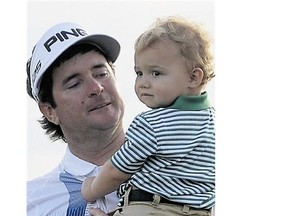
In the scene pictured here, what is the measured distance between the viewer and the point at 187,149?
2.52 m

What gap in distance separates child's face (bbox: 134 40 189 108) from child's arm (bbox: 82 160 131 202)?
232mm

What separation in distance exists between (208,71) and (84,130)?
0.44 m

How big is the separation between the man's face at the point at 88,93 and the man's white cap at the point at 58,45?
0.04m

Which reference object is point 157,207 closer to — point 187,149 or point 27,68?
point 187,149

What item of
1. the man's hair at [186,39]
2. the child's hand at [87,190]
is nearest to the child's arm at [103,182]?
the child's hand at [87,190]

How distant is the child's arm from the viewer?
2551 mm

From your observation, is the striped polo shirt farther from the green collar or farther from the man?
the man

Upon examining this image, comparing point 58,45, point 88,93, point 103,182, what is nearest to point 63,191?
point 103,182

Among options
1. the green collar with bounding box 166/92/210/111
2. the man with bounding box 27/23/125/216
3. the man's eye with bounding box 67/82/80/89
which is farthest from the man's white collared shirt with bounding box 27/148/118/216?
the green collar with bounding box 166/92/210/111

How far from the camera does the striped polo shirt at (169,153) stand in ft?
8.20

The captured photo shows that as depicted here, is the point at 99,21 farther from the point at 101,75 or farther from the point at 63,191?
the point at 63,191

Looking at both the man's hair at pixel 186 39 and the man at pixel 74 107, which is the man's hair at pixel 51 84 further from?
the man's hair at pixel 186 39

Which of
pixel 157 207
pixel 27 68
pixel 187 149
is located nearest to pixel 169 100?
pixel 187 149

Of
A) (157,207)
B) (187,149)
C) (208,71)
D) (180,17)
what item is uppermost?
(180,17)
